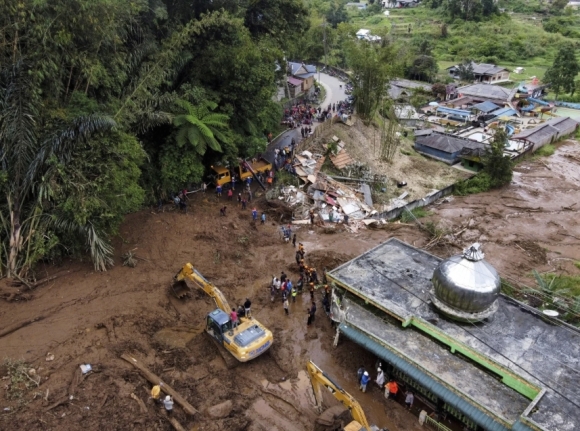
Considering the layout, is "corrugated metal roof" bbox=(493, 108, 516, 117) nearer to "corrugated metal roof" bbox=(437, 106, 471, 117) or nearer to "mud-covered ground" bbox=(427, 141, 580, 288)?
"corrugated metal roof" bbox=(437, 106, 471, 117)

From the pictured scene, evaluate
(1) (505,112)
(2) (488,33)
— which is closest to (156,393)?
(1) (505,112)

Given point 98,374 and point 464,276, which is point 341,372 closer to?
point 464,276

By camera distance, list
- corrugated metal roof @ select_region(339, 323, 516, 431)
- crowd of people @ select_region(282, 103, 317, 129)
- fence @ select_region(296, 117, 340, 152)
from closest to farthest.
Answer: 1. corrugated metal roof @ select_region(339, 323, 516, 431)
2. fence @ select_region(296, 117, 340, 152)
3. crowd of people @ select_region(282, 103, 317, 129)

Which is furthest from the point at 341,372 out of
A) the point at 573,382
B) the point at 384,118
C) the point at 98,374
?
the point at 384,118

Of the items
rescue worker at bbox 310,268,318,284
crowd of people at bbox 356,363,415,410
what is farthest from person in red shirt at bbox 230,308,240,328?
rescue worker at bbox 310,268,318,284

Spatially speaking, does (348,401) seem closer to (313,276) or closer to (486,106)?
(313,276)
